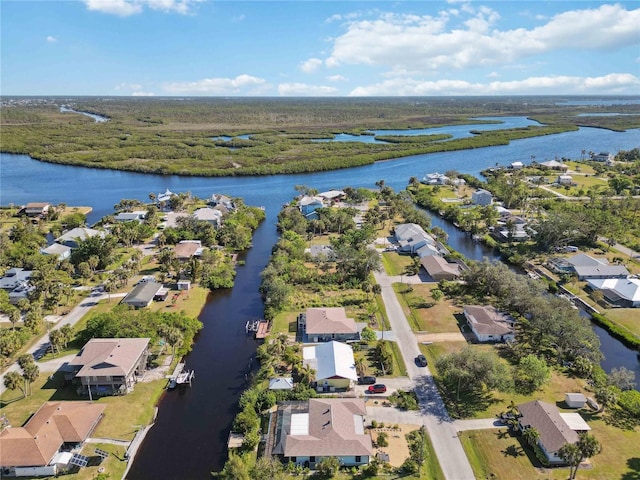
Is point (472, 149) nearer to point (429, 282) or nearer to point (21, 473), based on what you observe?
point (429, 282)

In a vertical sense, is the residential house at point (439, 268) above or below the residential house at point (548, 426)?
above

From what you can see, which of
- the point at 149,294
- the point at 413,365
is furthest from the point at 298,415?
the point at 149,294

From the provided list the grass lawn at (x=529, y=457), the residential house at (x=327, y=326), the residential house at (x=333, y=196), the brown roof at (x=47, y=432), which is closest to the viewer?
the grass lawn at (x=529, y=457)

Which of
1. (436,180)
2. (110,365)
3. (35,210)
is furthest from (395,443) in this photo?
(436,180)

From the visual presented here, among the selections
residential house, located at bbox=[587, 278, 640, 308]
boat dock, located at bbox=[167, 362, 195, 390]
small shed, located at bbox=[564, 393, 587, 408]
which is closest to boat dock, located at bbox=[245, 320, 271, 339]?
boat dock, located at bbox=[167, 362, 195, 390]

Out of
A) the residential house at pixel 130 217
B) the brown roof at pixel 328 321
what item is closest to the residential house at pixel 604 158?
the brown roof at pixel 328 321

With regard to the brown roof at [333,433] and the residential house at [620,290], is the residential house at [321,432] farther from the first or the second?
the residential house at [620,290]

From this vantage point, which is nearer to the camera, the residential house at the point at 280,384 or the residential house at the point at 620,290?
the residential house at the point at 280,384
